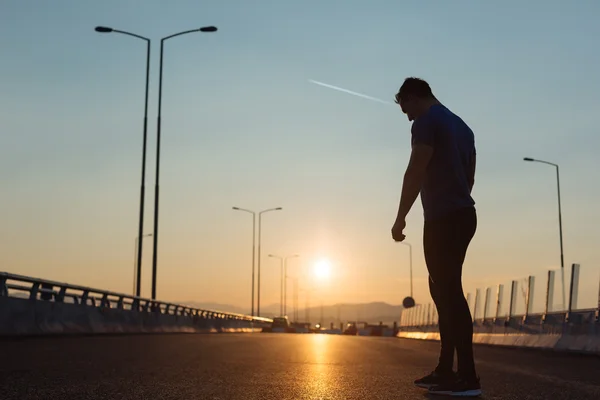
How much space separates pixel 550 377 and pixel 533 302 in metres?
13.8

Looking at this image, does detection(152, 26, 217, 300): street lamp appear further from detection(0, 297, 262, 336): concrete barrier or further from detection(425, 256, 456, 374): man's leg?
detection(425, 256, 456, 374): man's leg

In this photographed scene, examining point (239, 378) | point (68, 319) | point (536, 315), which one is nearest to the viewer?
point (239, 378)

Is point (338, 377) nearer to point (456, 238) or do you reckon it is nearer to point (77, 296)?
point (456, 238)

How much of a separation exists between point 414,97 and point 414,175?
697 millimetres

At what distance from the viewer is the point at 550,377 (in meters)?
8.70

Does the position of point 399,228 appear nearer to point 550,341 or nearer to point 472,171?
point 472,171

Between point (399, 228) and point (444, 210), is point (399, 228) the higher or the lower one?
the lower one

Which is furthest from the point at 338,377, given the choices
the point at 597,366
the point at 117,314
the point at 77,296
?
the point at 117,314

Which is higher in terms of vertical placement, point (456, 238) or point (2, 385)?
point (456, 238)

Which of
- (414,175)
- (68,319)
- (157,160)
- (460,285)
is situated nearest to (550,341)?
(68,319)

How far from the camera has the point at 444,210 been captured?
6.82 m

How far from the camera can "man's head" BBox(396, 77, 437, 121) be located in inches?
281

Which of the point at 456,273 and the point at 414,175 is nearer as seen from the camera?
the point at 456,273

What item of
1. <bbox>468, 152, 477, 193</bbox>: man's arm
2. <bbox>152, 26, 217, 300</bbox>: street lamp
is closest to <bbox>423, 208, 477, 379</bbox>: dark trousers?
<bbox>468, 152, 477, 193</bbox>: man's arm
